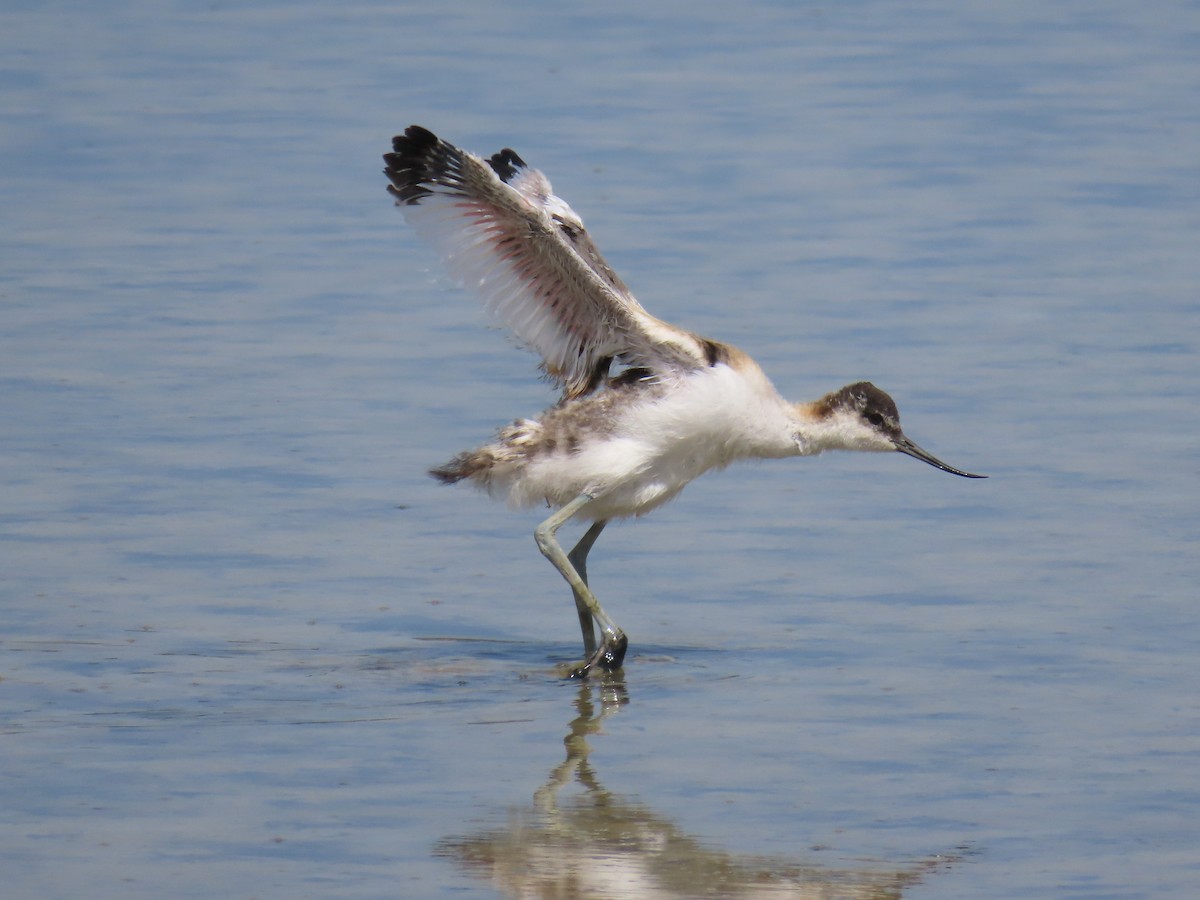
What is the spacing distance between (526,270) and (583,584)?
1.21 m

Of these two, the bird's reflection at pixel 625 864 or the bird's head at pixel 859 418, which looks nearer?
the bird's reflection at pixel 625 864

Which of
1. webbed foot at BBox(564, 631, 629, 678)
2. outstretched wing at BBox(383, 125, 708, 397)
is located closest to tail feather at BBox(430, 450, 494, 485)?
outstretched wing at BBox(383, 125, 708, 397)

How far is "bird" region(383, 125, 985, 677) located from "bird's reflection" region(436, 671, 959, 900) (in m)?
1.58

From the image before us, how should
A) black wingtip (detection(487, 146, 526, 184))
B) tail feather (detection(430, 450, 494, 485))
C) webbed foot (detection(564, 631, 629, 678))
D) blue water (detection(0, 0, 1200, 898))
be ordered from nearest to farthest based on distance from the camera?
1. blue water (detection(0, 0, 1200, 898))
2. webbed foot (detection(564, 631, 629, 678))
3. tail feather (detection(430, 450, 494, 485))
4. black wingtip (detection(487, 146, 526, 184))

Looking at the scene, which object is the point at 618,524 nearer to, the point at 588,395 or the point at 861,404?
the point at 588,395

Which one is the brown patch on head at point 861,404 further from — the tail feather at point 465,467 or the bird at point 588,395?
the tail feather at point 465,467

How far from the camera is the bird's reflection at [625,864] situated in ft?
22.1

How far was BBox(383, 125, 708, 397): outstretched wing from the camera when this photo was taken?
29.2ft

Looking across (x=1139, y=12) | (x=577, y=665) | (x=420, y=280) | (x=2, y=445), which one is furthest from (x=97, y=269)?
(x=1139, y=12)

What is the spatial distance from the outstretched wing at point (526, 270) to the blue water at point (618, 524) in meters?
1.06

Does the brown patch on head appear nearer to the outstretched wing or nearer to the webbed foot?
the outstretched wing

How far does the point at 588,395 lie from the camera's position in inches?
372

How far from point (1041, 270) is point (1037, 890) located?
801 centimetres

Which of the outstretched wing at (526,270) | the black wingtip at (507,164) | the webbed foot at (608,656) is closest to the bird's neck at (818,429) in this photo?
the outstretched wing at (526,270)
